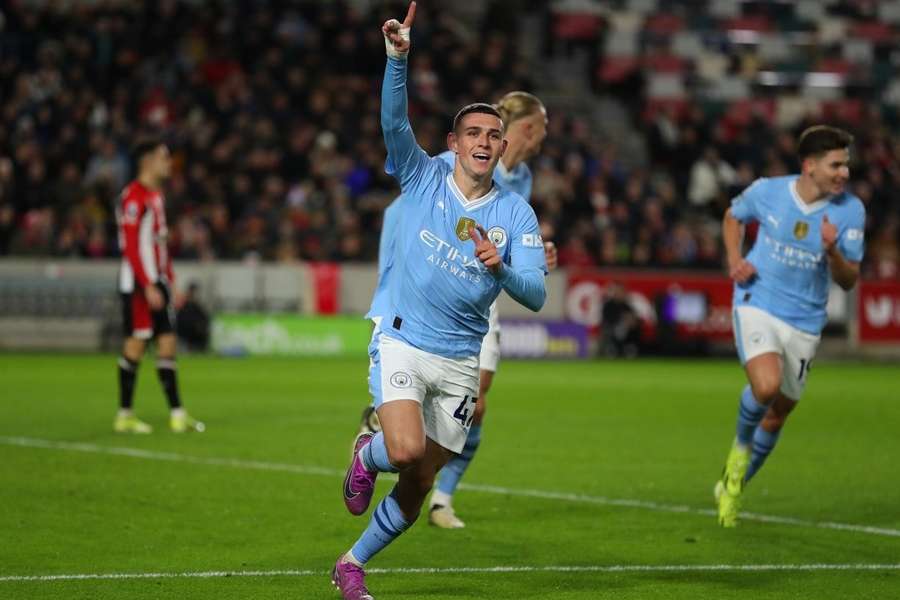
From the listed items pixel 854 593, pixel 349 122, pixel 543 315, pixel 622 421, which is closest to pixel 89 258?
pixel 349 122

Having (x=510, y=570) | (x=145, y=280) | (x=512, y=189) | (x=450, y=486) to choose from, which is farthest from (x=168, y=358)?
(x=510, y=570)

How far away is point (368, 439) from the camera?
7055mm

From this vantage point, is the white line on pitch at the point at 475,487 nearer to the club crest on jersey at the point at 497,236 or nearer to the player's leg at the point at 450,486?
the player's leg at the point at 450,486

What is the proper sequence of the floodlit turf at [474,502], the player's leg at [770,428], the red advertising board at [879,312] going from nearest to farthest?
the floodlit turf at [474,502] → the player's leg at [770,428] → the red advertising board at [879,312]

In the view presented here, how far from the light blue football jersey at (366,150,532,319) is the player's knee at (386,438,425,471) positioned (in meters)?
0.70

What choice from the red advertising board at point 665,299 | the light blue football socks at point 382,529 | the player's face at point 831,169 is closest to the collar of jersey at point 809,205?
the player's face at point 831,169

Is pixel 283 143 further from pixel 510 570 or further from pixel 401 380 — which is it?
pixel 401 380

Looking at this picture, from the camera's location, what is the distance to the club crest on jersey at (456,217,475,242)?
6.85 m

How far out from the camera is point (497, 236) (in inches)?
271

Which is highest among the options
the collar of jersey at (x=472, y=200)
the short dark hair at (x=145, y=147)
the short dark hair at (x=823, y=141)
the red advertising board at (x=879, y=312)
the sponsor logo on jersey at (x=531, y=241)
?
the short dark hair at (x=823, y=141)

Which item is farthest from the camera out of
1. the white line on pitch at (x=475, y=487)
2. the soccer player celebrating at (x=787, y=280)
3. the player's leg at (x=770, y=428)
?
the player's leg at (x=770, y=428)

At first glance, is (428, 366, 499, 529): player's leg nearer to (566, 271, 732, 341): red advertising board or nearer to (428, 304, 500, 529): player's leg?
(428, 304, 500, 529): player's leg

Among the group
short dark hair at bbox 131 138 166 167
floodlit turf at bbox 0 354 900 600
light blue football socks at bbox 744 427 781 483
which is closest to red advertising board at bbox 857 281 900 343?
floodlit turf at bbox 0 354 900 600

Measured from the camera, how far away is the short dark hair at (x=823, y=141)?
9.53 m
